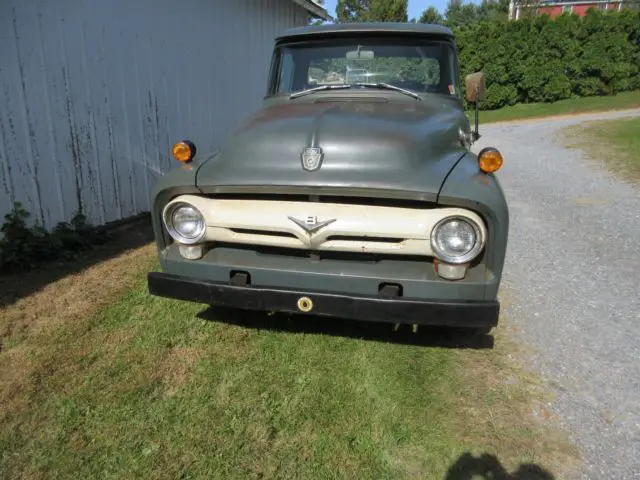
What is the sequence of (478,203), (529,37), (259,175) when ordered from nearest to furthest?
(478,203) < (259,175) < (529,37)

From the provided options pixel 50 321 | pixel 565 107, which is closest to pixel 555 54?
pixel 565 107

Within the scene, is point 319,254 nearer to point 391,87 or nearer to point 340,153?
point 340,153

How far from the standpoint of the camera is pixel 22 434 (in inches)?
101

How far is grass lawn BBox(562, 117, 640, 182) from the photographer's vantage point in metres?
9.99

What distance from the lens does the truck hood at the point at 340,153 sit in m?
2.66

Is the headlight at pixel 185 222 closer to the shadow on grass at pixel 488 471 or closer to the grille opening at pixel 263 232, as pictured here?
the grille opening at pixel 263 232

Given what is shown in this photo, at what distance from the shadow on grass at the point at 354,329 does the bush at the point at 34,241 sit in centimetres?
195

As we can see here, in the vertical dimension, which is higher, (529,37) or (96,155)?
(529,37)

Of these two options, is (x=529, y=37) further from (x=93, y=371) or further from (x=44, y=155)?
(x=93, y=371)

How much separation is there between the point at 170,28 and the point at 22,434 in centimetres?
575

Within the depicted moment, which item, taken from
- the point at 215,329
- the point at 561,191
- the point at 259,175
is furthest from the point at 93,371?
the point at 561,191

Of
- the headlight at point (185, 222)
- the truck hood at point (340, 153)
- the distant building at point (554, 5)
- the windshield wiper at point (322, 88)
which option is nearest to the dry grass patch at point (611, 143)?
the windshield wiper at point (322, 88)

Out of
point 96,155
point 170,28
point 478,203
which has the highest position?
point 170,28

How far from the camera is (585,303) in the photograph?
414 cm
